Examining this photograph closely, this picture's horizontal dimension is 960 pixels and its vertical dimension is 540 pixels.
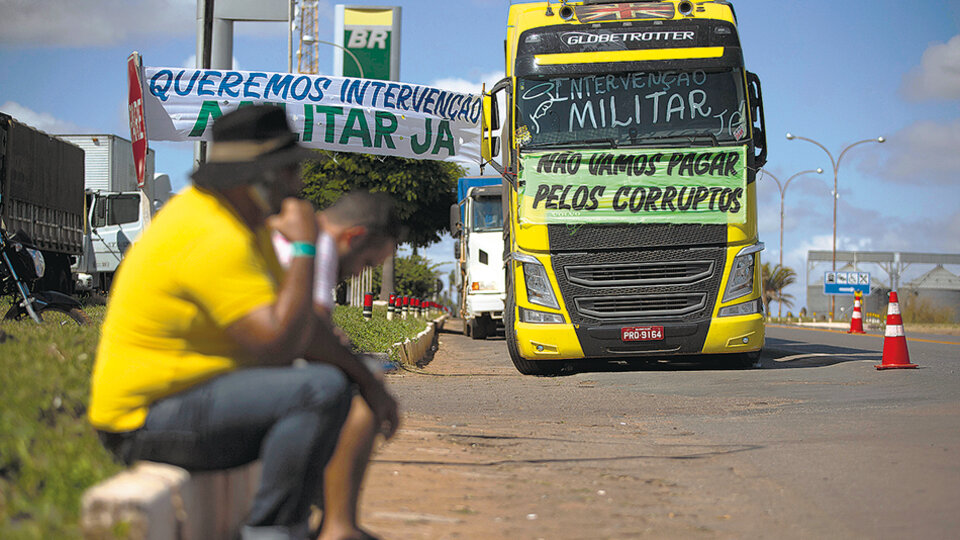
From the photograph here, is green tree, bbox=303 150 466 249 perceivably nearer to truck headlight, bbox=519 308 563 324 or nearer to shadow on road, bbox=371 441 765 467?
truck headlight, bbox=519 308 563 324

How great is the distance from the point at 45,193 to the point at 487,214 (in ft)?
30.6

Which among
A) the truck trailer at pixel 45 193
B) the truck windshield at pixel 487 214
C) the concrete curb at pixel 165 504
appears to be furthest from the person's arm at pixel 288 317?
the truck windshield at pixel 487 214

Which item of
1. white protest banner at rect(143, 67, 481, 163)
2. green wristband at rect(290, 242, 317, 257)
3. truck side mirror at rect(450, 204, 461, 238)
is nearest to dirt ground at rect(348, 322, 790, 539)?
green wristband at rect(290, 242, 317, 257)

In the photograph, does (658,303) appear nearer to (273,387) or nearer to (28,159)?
(273,387)

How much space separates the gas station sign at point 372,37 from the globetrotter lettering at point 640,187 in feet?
88.3

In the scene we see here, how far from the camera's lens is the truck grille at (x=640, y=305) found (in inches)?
439

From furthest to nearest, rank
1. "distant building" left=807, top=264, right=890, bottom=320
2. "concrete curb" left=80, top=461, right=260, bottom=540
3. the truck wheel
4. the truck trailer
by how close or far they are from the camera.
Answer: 1. "distant building" left=807, top=264, right=890, bottom=320
2. the truck wheel
3. the truck trailer
4. "concrete curb" left=80, top=461, right=260, bottom=540

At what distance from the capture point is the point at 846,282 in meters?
40.6

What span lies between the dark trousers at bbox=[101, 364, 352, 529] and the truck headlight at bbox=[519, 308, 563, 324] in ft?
26.8

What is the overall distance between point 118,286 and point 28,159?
1764 cm

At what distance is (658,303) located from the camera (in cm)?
1123

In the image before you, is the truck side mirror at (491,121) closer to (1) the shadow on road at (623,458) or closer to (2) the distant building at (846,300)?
(1) the shadow on road at (623,458)

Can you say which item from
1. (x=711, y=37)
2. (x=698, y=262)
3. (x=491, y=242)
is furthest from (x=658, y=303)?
(x=491, y=242)

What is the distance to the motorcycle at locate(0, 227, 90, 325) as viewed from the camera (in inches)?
359
